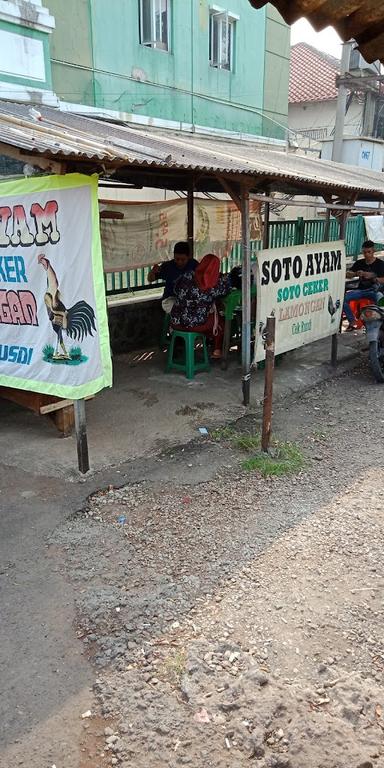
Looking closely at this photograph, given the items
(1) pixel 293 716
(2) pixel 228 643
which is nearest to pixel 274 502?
(2) pixel 228 643

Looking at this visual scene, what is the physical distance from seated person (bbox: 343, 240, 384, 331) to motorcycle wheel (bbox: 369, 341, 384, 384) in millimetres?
1066

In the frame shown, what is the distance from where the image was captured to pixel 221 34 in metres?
14.3

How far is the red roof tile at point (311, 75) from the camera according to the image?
79.2ft

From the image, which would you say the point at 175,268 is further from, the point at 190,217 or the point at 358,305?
the point at 358,305

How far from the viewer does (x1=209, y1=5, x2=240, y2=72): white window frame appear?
13.9 meters

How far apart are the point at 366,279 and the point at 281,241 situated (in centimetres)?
301

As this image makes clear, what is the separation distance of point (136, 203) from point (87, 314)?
15.6 feet

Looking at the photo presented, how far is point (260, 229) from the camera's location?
1091cm

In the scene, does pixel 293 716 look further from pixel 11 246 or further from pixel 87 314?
pixel 11 246

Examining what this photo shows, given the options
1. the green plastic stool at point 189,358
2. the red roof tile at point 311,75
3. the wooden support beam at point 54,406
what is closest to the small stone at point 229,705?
the wooden support beam at point 54,406

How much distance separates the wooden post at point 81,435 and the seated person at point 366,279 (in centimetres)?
497

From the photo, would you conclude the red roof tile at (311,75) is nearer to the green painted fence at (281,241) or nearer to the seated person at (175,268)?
the green painted fence at (281,241)

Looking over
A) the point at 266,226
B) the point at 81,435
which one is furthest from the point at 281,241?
the point at 81,435

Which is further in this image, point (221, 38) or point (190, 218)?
point (221, 38)
